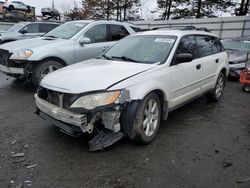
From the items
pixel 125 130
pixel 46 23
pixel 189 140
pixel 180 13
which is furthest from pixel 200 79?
pixel 180 13

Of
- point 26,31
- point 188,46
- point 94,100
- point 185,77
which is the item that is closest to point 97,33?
point 188,46

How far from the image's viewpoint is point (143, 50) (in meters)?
4.36

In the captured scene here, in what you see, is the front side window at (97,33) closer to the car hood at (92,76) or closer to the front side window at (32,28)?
the car hood at (92,76)

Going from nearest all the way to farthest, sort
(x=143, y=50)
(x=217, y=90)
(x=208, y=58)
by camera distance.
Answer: (x=143, y=50), (x=208, y=58), (x=217, y=90)

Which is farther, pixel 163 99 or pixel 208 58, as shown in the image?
pixel 208 58

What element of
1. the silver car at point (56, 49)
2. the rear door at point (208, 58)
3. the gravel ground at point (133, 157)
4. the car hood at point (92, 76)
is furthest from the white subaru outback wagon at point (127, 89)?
the silver car at point (56, 49)

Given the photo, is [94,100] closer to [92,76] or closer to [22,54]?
[92,76]

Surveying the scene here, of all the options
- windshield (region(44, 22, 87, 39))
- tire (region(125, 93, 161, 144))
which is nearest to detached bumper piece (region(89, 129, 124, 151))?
tire (region(125, 93, 161, 144))

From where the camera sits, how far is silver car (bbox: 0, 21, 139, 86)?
5852 millimetres

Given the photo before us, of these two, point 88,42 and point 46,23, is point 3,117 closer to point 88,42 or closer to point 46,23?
point 88,42

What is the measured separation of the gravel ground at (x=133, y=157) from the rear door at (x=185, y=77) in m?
0.51

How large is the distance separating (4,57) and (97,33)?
246 cm

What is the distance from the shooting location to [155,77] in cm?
367

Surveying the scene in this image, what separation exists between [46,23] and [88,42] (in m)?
7.33
